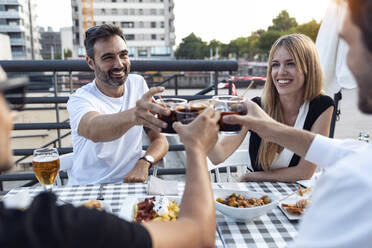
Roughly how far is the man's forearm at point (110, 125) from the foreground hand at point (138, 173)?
0.29 metres

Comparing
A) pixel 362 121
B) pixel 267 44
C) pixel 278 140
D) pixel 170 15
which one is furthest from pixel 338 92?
pixel 170 15

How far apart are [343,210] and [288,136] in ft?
2.80

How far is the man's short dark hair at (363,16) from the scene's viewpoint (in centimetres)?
64

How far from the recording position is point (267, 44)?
160ft

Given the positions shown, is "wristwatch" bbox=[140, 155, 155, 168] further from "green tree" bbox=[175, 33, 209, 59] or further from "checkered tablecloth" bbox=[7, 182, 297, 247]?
"green tree" bbox=[175, 33, 209, 59]

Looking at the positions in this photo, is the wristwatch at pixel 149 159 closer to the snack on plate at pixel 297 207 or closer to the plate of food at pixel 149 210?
the plate of food at pixel 149 210

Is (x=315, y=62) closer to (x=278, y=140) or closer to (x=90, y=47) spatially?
(x=278, y=140)

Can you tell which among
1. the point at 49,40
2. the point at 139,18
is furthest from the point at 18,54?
the point at 49,40

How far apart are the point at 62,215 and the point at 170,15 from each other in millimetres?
66404

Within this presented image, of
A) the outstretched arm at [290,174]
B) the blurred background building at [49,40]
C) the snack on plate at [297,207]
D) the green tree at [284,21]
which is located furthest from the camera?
the blurred background building at [49,40]

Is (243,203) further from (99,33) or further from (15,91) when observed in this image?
(99,33)

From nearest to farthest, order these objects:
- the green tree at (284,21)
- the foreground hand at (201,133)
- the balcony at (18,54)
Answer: the foreground hand at (201,133) → the green tree at (284,21) → the balcony at (18,54)

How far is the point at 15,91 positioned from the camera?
26.7 inches

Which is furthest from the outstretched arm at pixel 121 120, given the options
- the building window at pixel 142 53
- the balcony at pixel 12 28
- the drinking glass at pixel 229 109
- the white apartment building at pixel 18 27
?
the balcony at pixel 12 28
